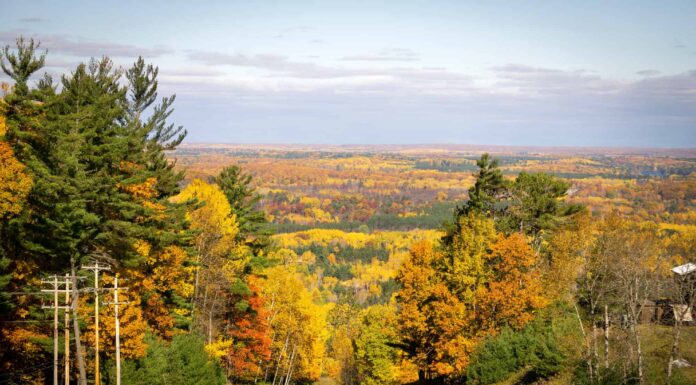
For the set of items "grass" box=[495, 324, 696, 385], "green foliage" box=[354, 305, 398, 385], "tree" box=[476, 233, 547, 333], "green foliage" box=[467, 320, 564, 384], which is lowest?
"green foliage" box=[354, 305, 398, 385]

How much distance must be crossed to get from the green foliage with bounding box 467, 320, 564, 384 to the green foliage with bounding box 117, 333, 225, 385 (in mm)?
13470

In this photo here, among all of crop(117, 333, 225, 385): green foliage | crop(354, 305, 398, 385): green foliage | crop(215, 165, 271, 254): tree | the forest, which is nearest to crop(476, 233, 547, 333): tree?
the forest

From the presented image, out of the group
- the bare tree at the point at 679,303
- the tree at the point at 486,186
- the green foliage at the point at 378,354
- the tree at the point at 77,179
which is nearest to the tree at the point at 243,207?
the tree at the point at 77,179

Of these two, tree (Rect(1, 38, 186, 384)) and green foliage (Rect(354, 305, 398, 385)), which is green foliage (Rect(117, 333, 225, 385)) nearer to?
tree (Rect(1, 38, 186, 384))

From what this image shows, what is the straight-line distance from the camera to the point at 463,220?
113 feet

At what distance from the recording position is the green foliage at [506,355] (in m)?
30.6

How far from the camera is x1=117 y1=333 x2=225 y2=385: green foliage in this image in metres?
26.0

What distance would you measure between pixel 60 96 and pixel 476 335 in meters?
23.5

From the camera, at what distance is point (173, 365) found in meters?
28.2

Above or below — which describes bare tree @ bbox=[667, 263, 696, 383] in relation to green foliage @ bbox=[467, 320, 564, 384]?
above

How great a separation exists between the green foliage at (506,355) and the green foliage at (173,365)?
44.2 ft

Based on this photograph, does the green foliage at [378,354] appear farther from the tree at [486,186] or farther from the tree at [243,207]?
the tree at [243,207]

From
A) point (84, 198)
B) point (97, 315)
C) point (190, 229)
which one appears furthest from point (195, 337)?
point (84, 198)

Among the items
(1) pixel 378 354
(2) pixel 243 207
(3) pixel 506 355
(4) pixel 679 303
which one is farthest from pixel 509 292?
(1) pixel 378 354
